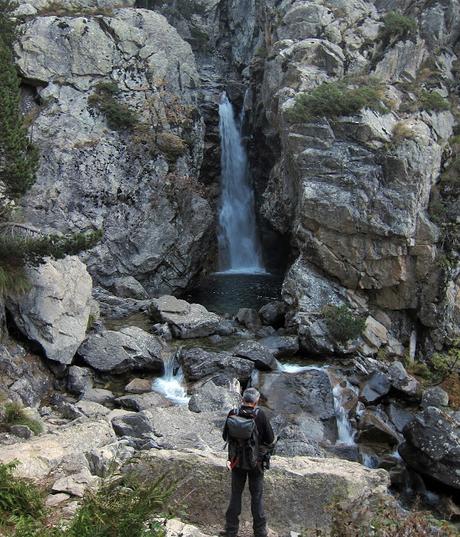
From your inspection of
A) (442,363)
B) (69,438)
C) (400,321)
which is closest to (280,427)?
(69,438)

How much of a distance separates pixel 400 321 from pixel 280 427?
39.5 ft

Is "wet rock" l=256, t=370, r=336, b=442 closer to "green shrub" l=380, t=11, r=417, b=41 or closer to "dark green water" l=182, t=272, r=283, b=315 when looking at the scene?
"dark green water" l=182, t=272, r=283, b=315

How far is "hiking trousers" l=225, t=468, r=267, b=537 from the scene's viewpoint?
687 centimetres

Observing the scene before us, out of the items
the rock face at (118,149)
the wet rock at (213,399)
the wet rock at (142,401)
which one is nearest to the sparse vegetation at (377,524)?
the wet rock at (213,399)

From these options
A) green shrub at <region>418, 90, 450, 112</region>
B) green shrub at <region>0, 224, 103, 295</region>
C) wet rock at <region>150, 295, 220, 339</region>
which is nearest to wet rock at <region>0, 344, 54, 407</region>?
green shrub at <region>0, 224, 103, 295</region>

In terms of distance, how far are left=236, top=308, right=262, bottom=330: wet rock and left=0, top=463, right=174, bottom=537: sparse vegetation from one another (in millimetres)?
16613

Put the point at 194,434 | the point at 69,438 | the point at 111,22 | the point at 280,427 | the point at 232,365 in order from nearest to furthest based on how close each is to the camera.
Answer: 1. the point at 69,438
2. the point at 194,434
3. the point at 280,427
4. the point at 232,365
5. the point at 111,22

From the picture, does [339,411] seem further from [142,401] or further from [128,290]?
[128,290]

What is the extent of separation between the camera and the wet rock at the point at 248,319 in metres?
Answer: 22.9

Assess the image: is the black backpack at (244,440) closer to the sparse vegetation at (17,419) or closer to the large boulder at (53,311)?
the sparse vegetation at (17,419)

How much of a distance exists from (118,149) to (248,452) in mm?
24284

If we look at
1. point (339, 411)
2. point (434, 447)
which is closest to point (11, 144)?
point (339, 411)

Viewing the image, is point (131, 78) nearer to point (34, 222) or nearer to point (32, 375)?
point (34, 222)

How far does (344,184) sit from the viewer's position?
2338 cm
